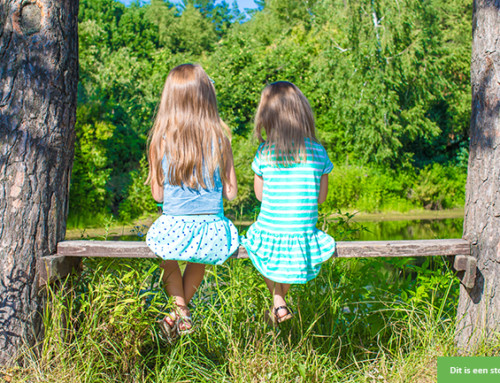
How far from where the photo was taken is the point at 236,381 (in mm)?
2326

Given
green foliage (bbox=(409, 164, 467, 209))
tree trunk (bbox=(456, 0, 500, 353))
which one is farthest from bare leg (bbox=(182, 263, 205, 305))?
green foliage (bbox=(409, 164, 467, 209))

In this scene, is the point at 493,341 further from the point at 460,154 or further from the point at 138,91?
the point at 460,154

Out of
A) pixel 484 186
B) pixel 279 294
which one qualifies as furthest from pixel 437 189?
pixel 279 294

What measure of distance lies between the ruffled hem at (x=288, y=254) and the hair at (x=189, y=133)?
1.34 feet

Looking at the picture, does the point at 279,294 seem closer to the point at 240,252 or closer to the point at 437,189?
the point at 240,252

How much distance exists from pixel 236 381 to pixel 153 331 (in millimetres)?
511

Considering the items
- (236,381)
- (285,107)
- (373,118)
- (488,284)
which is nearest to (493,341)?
(488,284)

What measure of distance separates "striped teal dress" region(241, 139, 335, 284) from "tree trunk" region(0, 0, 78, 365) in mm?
1047

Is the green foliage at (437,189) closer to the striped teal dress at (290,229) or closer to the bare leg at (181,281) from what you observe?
the striped teal dress at (290,229)

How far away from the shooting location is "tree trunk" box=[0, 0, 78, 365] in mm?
2322

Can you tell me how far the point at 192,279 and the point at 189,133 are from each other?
764 millimetres

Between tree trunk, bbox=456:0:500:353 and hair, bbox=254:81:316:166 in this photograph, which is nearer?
hair, bbox=254:81:316:166

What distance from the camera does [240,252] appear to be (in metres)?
2.42

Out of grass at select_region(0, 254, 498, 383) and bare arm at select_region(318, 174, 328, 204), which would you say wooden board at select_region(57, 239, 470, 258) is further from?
bare arm at select_region(318, 174, 328, 204)
